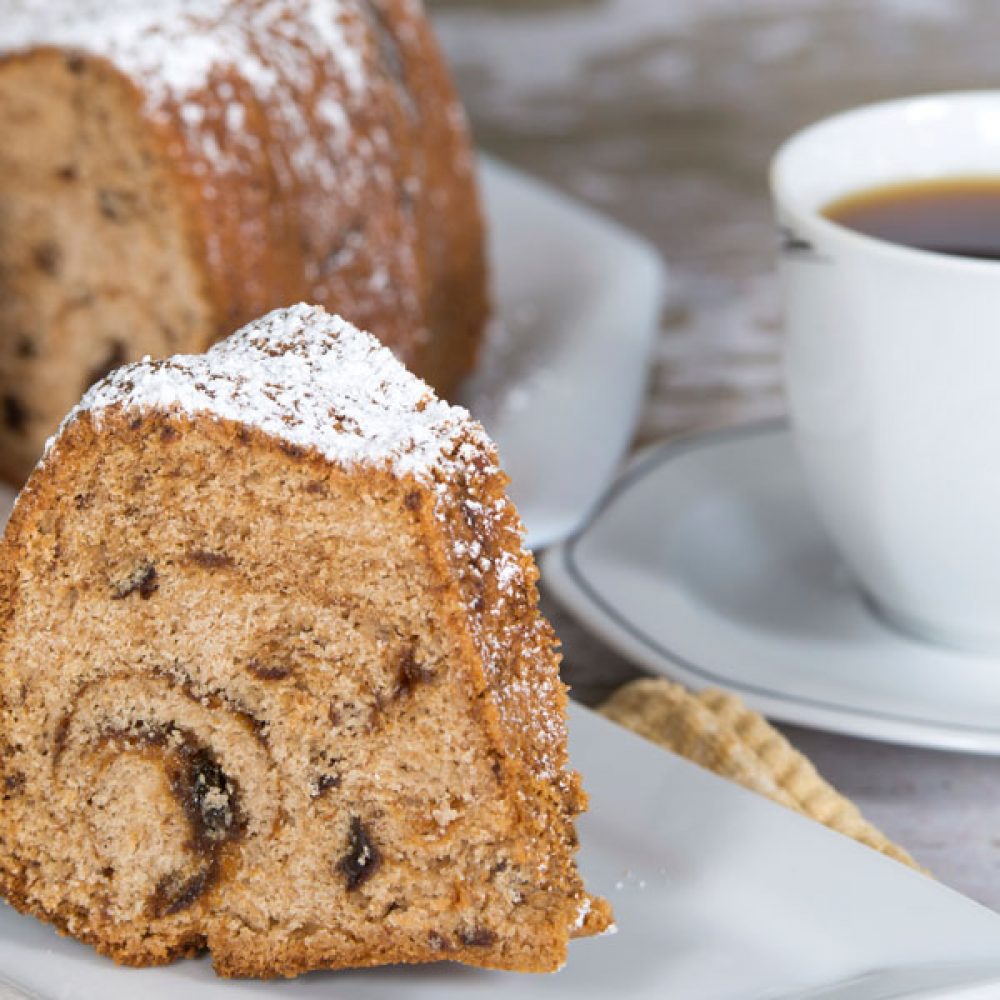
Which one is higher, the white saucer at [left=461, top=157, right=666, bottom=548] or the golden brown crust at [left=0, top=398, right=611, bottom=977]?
the golden brown crust at [left=0, top=398, right=611, bottom=977]

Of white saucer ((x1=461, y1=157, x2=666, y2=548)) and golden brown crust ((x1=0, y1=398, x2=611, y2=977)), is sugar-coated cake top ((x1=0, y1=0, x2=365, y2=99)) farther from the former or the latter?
golden brown crust ((x1=0, y1=398, x2=611, y2=977))

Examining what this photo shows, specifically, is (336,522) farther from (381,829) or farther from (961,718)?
(961,718)

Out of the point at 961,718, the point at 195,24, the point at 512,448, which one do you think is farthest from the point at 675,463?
the point at 195,24

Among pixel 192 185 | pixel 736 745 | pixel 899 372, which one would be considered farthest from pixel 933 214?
pixel 192 185

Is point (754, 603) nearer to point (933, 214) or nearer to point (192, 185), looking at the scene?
point (933, 214)

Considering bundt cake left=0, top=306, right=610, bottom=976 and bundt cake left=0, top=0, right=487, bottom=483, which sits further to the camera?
bundt cake left=0, top=0, right=487, bottom=483

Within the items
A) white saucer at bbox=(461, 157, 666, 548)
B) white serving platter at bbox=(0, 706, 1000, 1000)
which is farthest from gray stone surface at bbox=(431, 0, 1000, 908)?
white serving platter at bbox=(0, 706, 1000, 1000)

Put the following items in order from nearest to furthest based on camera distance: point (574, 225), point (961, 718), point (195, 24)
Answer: point (961, 718)
point (195, 24)
point (574, 225)
